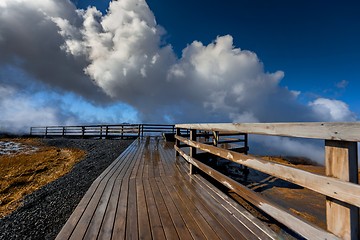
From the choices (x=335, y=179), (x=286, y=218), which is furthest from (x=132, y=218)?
(x=335, y=179)

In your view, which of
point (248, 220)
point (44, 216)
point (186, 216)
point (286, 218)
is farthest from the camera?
point (44, 216)

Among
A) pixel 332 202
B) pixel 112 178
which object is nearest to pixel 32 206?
pixel 112 178

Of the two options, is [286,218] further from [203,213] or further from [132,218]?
[132,218]

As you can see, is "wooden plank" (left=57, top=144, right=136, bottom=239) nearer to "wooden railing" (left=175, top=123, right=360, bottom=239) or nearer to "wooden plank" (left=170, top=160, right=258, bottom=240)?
"wooden plank" (left=170, top=160, right=258, bottom=240)

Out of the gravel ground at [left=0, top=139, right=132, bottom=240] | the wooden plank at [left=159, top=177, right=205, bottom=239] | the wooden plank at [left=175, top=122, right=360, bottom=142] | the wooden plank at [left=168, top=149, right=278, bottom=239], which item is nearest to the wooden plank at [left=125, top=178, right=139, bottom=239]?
the wooden plank at [left=159, top=177, right=205, bottom=239]

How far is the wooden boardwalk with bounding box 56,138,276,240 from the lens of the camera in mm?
A: 2035

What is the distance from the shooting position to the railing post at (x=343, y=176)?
125 centimetres

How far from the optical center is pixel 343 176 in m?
1.26

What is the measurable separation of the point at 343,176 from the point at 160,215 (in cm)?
206

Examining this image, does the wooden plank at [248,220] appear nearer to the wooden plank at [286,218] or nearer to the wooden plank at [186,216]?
Answer: the wooden plank at [286,218]

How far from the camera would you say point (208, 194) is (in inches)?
126

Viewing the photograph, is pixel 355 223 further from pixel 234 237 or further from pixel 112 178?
pixel 112 178

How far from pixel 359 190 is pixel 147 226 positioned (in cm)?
205

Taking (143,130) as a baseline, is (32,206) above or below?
below
